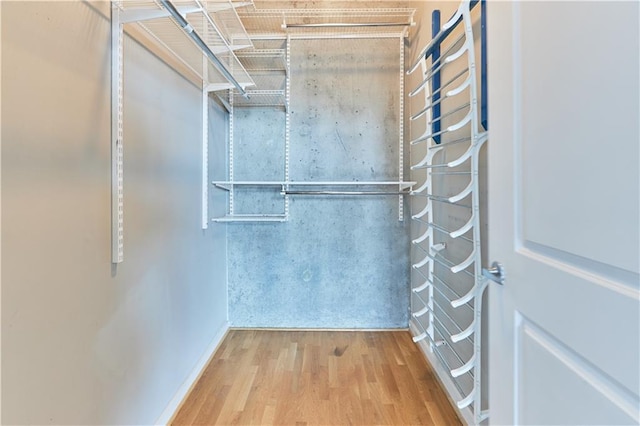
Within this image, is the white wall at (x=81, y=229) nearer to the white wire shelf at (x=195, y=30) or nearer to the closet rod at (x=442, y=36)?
the white wire shelf at (x=195, y=30)

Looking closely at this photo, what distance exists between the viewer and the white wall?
0.86m

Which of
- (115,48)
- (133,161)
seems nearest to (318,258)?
(133,161)

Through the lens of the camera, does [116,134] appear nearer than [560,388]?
No

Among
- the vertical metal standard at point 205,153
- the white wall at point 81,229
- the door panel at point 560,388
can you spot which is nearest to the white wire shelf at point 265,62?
the vertical metal standard at point 205,153

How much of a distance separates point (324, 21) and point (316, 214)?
1.51 metres

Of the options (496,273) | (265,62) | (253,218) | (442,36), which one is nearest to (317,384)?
(253,218)

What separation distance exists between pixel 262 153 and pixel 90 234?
68.9 inches

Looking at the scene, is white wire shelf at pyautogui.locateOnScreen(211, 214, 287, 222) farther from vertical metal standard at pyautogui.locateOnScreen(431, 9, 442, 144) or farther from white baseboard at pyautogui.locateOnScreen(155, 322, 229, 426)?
vertical metal standard at pyautogui.locateOnScreen(431, 9, 442, 144)

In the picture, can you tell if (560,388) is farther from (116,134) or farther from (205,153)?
(205,153)

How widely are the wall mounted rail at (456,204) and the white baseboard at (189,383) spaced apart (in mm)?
1277

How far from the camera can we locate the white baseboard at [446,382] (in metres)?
1.63

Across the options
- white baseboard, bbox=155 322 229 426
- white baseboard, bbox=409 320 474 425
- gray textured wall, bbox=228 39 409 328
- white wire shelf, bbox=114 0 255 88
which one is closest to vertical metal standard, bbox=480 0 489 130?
white wire shelf, bbox=114 0 255 88

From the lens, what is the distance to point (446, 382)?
1917 mm

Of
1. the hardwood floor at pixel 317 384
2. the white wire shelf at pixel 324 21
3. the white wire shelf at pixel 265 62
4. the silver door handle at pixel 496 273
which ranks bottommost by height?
the hardwood floor at pixel 317 384
